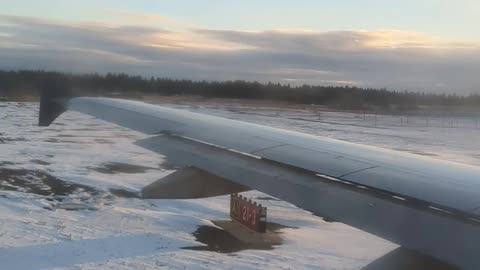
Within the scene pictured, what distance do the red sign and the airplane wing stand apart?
9.68 feet

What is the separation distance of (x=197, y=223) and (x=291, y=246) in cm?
162

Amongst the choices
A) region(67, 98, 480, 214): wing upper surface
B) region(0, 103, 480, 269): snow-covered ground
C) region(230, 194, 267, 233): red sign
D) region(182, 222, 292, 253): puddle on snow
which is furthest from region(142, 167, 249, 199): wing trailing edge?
region(230, 194, 267, 233): red sign

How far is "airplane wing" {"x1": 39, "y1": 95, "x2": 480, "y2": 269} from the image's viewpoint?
2281mm

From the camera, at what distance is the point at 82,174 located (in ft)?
40.1

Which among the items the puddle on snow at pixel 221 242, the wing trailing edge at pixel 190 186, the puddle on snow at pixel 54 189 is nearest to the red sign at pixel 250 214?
the puddle on snow at pixel 221 242

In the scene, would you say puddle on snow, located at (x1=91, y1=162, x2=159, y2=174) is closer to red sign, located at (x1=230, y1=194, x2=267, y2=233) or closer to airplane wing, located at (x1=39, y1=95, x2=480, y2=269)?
red sign, located at (x1=230, y1=194, x2=267, y2=233)

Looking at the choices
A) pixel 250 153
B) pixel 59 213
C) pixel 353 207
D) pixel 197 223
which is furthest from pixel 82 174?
pixel 353 207

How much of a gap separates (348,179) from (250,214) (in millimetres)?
5269

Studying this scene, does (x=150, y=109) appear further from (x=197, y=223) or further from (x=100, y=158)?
(x=100, y=158)

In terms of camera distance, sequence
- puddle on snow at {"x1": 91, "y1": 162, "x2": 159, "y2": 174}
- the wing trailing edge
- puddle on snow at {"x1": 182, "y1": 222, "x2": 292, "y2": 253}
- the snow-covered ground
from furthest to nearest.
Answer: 1. puddle on snow at {"x1": 91, "y1": 162, "x2": 159, "y2": 174}
2. puddle on snow at {"x1": 182, "y1": 222, "x2": 292, "y2": 253}
3. the snow-covered ground
4. the wing trailing edge

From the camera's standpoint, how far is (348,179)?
3111mm

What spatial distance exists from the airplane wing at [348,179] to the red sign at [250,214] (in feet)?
9.68

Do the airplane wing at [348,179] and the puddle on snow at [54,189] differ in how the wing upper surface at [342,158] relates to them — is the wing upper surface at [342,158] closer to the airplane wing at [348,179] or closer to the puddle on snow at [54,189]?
the airplane wing at [348,179]

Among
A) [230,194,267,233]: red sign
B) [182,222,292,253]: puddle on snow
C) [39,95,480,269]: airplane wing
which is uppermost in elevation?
[39,95,480,269]: airplane wing
